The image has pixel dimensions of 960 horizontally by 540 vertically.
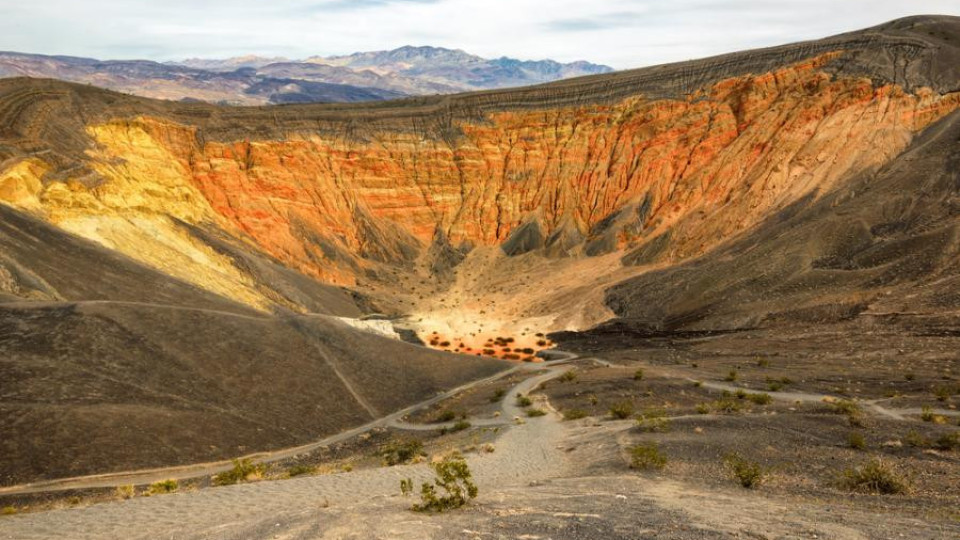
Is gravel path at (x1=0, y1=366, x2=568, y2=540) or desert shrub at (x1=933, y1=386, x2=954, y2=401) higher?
gravel path at (x1=0, y1=366, x2=568, y2=540)

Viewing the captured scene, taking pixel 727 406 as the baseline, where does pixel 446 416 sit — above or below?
below

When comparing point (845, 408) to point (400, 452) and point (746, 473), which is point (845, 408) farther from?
point (400, 452)

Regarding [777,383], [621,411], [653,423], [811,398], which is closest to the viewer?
[653,423]

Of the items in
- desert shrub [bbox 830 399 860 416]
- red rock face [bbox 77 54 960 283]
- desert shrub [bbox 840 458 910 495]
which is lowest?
desert shrub [bbox 830 399 860 416]

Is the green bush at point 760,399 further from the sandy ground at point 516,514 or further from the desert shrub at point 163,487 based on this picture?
the desert shrub at point 163,487

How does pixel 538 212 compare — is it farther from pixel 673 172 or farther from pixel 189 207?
pixel 189 207

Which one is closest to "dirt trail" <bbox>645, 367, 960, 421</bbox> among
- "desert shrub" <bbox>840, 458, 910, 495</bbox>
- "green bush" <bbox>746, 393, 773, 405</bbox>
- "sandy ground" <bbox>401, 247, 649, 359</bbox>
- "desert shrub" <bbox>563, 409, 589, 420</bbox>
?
"green bush" <bbox>746, 393, 773, 405</bbox>

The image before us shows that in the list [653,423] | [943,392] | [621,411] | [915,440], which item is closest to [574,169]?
[943,392]

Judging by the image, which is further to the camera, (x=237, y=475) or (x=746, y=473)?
(x=237, y=475)

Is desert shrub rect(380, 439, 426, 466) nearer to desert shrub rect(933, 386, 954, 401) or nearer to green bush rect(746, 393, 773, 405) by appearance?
green bush rect(746, 393, 773, 405)
